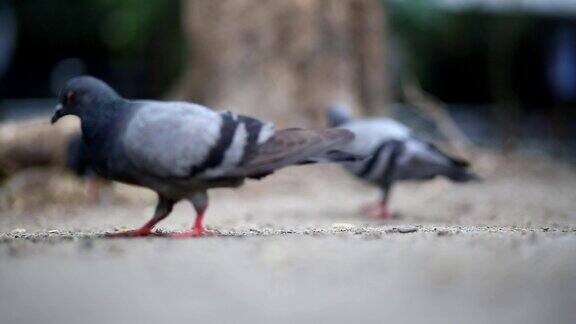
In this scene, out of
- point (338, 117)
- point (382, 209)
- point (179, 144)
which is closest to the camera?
point (179, 144)

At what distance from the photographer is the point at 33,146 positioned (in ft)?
30.8

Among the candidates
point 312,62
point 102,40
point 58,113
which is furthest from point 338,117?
point 102,40

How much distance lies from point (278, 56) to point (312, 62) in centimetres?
36

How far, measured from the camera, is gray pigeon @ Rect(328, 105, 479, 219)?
6766 mm

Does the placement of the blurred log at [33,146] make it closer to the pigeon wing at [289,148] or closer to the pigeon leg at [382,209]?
the pigeon leg at [382,209]

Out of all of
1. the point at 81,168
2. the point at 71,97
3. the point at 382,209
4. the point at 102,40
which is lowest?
the point at 102,40

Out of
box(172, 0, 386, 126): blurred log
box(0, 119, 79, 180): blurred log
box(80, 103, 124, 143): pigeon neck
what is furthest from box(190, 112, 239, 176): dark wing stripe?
box(172, 0, 386, 126): blurred log

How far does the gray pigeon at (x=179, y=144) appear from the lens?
4316 millimetres

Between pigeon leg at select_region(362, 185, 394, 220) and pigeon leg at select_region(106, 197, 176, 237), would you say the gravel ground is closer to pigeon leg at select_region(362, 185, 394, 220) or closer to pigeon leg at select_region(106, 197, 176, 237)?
pigeon leg at select_region(106, 197, 176, 237)

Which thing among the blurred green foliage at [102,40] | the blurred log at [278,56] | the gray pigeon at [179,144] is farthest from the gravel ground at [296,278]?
the blurred green foliage at [102,40]

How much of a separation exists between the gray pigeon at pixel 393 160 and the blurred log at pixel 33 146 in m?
3.53

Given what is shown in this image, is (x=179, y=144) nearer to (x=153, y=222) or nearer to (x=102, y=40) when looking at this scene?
(x=153, y=222)

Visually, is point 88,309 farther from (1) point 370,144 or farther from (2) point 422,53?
(2) point 422,53

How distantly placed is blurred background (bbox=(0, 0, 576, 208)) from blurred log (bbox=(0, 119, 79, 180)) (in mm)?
13
